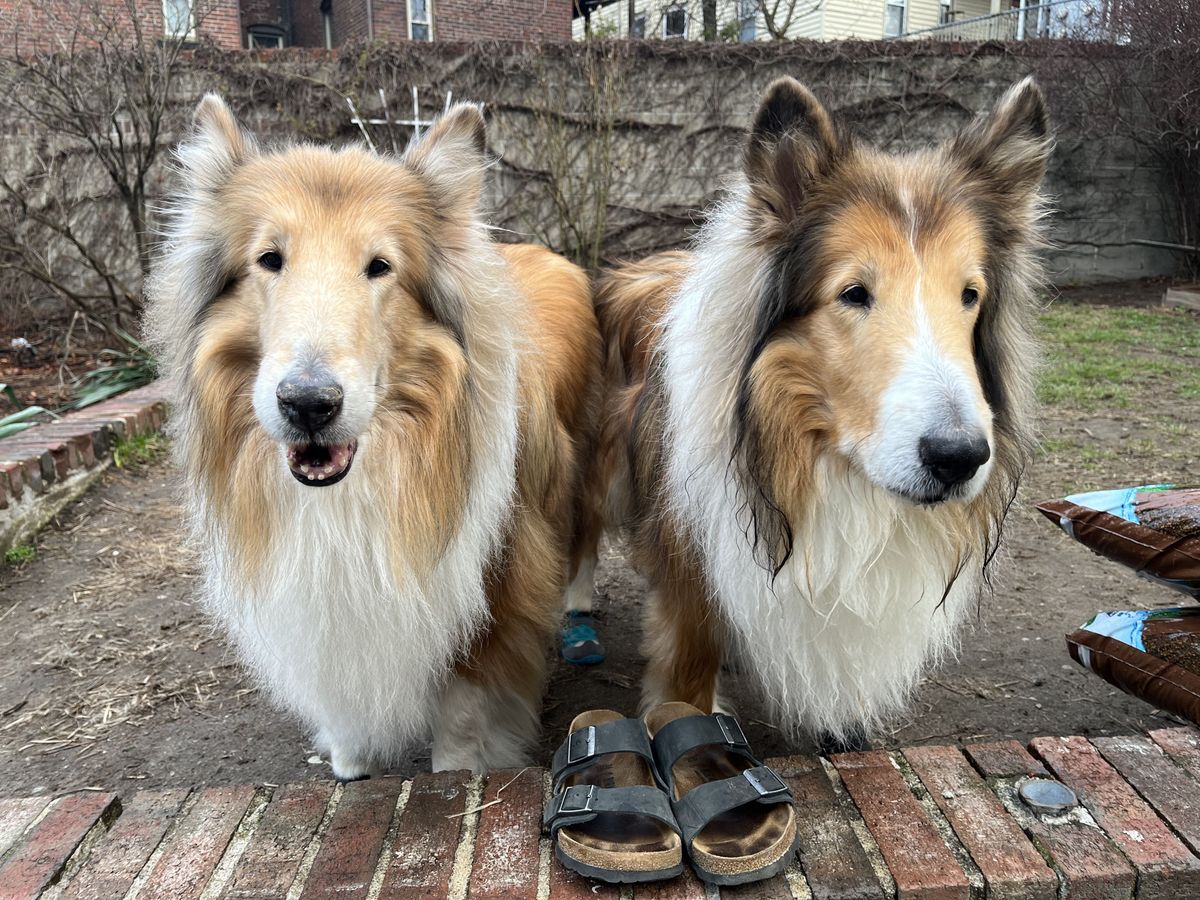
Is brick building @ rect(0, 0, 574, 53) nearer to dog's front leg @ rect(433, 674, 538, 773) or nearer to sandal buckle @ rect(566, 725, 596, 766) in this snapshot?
dog's front leg @ rect(433, 674, 538, 773)

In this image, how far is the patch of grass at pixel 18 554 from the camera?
407 cm

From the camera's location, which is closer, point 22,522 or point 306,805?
point 306,805

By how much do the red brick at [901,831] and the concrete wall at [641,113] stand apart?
26.5ft

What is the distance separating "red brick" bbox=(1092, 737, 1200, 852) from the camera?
1.87 metres

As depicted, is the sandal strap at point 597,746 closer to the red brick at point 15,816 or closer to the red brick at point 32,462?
the red brick at point 15,816

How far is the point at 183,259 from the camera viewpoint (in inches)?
89.4

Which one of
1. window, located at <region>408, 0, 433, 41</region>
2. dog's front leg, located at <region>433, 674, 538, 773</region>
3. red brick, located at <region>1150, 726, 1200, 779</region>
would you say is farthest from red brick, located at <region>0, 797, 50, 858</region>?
window, located at <region>408, 0, 433, 41</region>

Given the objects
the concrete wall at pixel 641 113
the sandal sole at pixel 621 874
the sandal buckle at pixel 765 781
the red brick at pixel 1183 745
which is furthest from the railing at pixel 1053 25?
the sandal sole at pixel 621 874

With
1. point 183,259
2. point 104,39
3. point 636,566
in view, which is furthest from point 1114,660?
point 104,39

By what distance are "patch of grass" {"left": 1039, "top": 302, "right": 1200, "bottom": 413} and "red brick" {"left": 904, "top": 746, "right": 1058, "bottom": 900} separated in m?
4.44

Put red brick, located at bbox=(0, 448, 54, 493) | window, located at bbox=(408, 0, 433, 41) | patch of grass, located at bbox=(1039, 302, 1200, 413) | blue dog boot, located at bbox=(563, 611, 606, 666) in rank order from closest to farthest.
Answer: blue dog boot, located at bbox=(563, 611, 606, 666) → red brick, located at bbox=(0, 448, 54, 493) → patch of grass, located at bbox=(1039, 302, 1200, 413) → window, located at bbox=(408, 0, 433, 41)

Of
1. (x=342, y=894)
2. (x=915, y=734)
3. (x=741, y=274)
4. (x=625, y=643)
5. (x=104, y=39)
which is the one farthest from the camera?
(x=104, y=39)

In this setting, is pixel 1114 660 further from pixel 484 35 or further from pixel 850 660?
pixel 484 35

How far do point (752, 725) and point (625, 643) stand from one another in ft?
2.51
